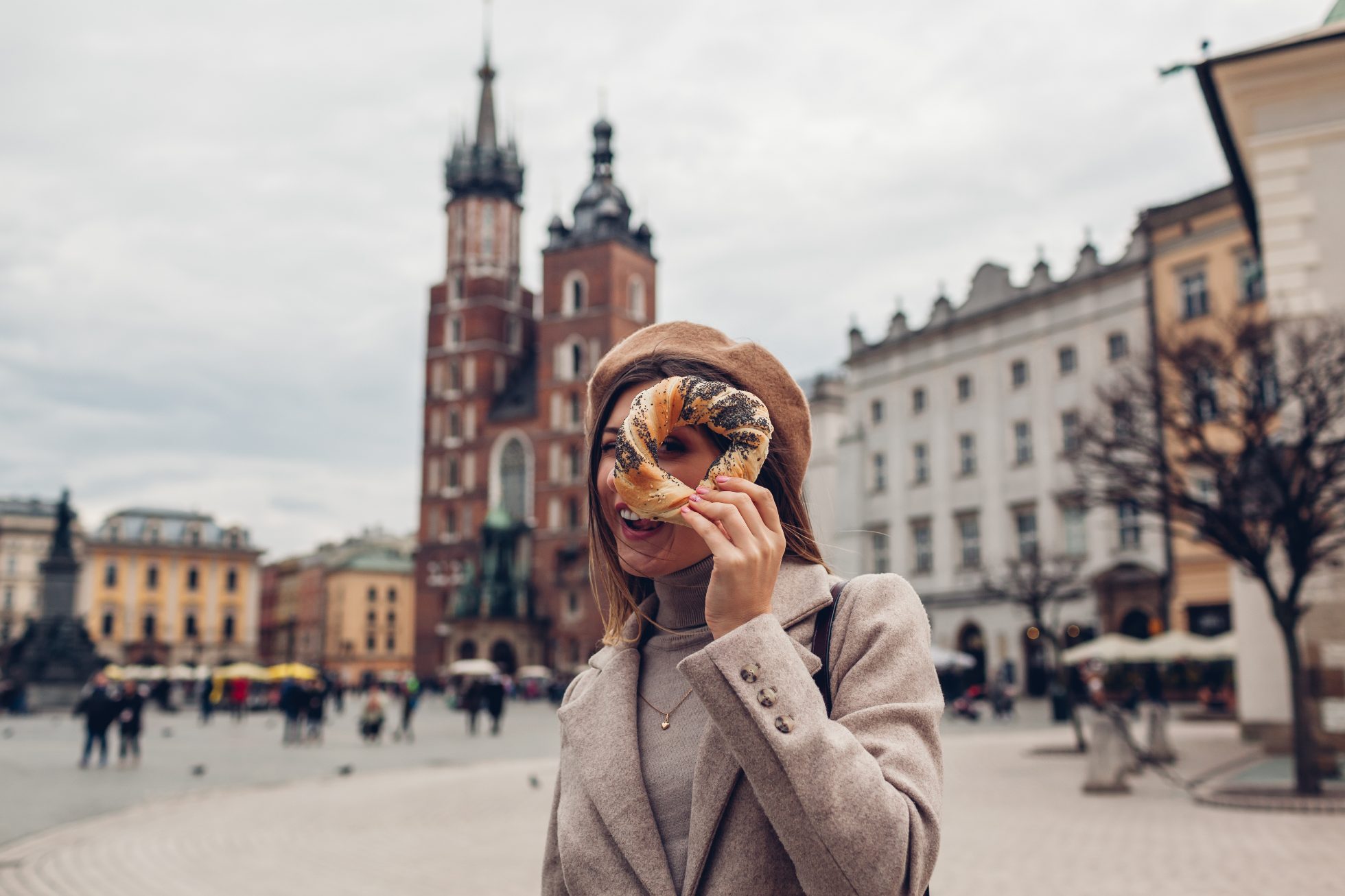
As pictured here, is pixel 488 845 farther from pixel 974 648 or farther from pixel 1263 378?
pixel 974 648

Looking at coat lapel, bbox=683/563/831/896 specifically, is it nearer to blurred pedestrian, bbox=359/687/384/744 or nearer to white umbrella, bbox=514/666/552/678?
blurred pedestrian, bbox=359/687/384/744

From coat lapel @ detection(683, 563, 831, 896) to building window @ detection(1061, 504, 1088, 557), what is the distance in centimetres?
4047

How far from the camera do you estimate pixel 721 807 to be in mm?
1837

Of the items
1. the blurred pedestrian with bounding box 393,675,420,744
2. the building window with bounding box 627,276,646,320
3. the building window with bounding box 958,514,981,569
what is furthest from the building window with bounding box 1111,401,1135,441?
the building window with bounding box 627,276,646,320

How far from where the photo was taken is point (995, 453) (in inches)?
1734

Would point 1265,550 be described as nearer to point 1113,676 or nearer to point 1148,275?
point 1113,676

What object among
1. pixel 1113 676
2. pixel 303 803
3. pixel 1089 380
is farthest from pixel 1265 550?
pixel 1089 380

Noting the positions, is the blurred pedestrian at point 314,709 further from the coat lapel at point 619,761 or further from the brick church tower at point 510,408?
the brick church tower at point 510,408

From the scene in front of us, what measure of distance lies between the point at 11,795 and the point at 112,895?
24.9ft

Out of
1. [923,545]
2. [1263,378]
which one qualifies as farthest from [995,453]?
[1263,378]

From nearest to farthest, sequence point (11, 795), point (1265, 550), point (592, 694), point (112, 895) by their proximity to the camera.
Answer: point (592, 694), point (112, 895), point (1265, 550), point (11, 795)

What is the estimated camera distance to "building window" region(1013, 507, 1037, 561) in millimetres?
42375

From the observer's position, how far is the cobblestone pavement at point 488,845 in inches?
352

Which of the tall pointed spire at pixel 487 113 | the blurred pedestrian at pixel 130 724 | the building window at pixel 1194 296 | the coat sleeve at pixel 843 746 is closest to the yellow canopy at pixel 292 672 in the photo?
the blurred pedestrian at pixel 130 724
